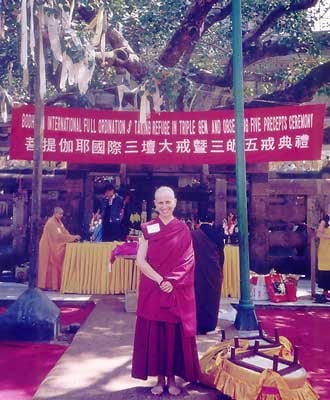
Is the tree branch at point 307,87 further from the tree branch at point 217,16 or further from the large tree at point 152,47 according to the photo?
the tree branch at point 217,16

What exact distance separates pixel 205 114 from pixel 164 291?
6.40 meters

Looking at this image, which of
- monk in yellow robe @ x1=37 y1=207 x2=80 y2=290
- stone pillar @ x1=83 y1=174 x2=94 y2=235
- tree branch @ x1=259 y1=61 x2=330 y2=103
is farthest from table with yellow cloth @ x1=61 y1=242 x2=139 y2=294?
tree branch @ x1=259 y1=61 x2=330 y2=103

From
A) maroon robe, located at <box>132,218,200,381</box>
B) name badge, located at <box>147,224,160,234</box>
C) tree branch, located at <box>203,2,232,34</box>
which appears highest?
tree branch, located at <box>203,2,232,34</box>

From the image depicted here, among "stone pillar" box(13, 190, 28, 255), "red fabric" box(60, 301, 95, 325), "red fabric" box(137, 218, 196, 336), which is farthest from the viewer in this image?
"stone pillar" box(13, 190, 28, 255)

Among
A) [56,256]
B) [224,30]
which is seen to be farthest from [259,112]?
[224,30]

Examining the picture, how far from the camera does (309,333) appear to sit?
6.70 m

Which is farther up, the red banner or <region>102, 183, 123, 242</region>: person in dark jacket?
the red banner

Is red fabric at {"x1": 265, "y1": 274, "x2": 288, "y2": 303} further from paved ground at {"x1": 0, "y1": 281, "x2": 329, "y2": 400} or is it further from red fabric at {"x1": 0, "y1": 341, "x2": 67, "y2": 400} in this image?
red fabric at {"x1": 0, "y1": 341, "x2": 67, "y2": 400}

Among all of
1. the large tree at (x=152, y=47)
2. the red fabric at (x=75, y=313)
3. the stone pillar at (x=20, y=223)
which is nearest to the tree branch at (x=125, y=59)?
the large tree at (x=152, y=47)

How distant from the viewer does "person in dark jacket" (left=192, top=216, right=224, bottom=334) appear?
227 inches

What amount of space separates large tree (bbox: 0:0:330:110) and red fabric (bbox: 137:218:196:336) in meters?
3.42

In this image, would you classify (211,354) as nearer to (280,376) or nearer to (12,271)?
(280,376)

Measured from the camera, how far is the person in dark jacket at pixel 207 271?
577 cm

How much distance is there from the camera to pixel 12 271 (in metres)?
11.1
